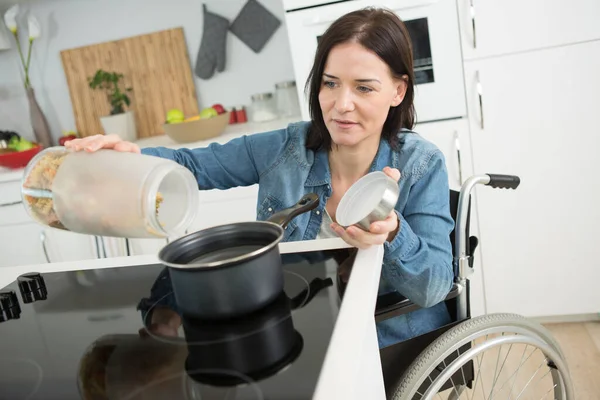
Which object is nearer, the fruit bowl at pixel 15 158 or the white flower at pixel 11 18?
the fruit bowl at pixel 15 158

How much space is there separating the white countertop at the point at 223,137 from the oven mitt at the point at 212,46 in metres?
0.29

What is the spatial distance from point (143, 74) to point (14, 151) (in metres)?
0.68

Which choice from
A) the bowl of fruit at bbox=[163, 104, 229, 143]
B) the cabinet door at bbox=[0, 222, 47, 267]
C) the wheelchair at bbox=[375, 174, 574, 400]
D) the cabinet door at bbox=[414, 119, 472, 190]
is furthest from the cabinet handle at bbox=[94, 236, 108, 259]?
the wheelchair at bbox=[375, 174, 574, 400]

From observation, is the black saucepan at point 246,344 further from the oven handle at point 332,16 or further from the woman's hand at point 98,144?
the oven handle at point 332,16

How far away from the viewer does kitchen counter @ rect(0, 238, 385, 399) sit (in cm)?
47

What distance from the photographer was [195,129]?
2.25m

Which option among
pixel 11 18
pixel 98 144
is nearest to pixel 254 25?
pixel 11 18

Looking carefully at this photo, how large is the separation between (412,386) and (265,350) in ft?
1.33

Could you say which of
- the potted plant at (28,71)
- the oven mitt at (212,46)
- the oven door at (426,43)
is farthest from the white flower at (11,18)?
the oven door at (426,43)

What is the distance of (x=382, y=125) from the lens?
1.22m

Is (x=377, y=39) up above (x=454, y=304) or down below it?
above

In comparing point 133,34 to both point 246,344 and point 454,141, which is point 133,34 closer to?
point 454,141

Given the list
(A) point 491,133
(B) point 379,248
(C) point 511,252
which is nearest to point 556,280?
(C) point 511,252

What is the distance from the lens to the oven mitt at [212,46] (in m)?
2.54
